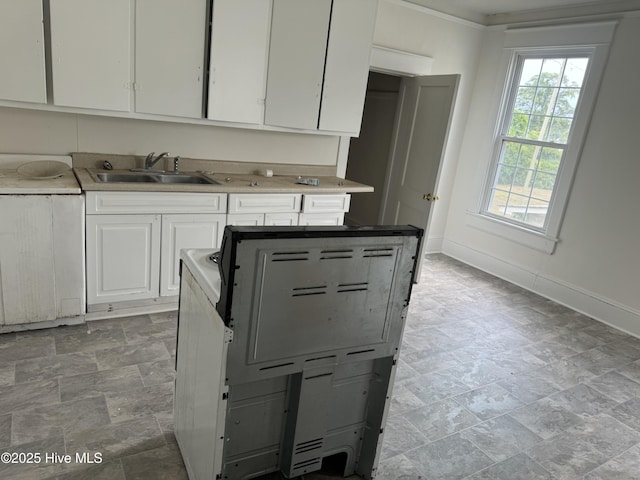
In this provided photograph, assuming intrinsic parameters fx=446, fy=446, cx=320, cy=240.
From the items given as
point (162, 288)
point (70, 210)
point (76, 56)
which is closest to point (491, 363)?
point (162, 288)

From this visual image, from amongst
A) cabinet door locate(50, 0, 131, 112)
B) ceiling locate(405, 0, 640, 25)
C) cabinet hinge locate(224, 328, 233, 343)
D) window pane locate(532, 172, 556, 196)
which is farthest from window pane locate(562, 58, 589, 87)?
cabinet hinge locate(224, 328, 233, 343)

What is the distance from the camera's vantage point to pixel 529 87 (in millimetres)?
4480

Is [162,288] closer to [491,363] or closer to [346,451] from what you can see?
[346,451]

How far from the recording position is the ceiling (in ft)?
12.5

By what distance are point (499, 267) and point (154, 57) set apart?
3.81 m

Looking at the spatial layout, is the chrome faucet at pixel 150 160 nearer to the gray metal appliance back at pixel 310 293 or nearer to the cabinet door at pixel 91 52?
the cabinet door at pixel 91 52

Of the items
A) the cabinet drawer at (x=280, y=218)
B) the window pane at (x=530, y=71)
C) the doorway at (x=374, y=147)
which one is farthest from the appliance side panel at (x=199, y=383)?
the window pane at (x=530, y=71)

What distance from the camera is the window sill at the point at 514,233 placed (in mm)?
4297

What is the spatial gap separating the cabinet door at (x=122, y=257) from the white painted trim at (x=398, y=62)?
2.43 meters

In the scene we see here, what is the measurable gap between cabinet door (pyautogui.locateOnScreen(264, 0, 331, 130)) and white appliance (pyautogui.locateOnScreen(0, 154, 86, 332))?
154 cm

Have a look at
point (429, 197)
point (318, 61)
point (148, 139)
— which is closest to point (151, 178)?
point (148, 139)

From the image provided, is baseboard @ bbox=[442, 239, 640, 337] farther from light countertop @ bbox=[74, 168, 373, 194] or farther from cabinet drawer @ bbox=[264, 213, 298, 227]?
cabinet drawer @ bbox=[264, 213, 298, 227]

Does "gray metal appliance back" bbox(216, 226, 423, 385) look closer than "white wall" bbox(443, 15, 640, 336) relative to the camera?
Yes

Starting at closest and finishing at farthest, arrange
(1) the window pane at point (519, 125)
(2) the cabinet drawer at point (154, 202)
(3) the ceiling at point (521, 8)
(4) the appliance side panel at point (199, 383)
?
1. (4) the appliance side panel at point (199, 383)
2. (2) the cabinet drawer at point (154, 202)
3. (3) the ceiling at point (521, 8)
4. (1) the window pane at point (519, 125)
